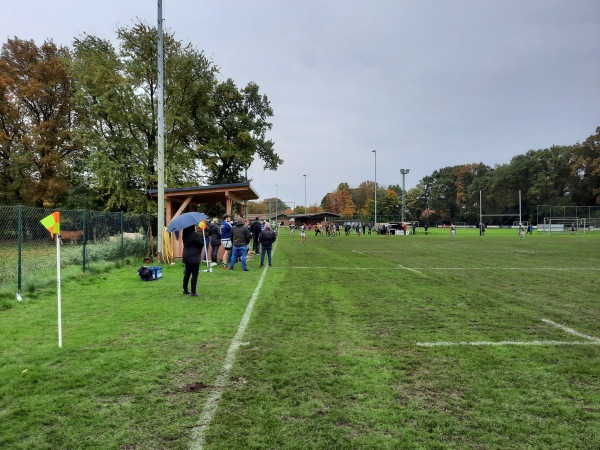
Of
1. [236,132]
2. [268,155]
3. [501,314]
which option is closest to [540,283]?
[501,314]

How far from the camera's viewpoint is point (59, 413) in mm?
3451

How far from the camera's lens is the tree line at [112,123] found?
26375 mm

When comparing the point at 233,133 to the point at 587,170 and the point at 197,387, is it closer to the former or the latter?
the point at 197,387

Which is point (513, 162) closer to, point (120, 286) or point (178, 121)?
point (178, 121)

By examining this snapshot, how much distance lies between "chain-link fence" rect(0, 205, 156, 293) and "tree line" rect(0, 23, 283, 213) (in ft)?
25.3

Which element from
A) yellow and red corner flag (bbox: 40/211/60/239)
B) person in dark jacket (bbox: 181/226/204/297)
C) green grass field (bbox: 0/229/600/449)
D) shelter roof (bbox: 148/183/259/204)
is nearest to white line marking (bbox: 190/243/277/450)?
green grass field (bbox: 0/229/600/449)

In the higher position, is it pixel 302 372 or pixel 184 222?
pixel 184 222

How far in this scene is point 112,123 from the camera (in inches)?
1078

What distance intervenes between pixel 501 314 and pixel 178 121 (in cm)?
2648

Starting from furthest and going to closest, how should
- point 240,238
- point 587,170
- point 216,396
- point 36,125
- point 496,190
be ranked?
point 496,190
point 587,170
point 36,125
point 240,238
point 216,396

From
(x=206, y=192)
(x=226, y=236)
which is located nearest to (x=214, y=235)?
(x=226, y=236)

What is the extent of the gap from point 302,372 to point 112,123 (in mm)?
27997

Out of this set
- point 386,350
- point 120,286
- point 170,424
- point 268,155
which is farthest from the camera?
point 268,155

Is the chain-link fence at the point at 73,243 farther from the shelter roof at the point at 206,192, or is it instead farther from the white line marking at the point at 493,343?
the white line marking at the point at 493,343
